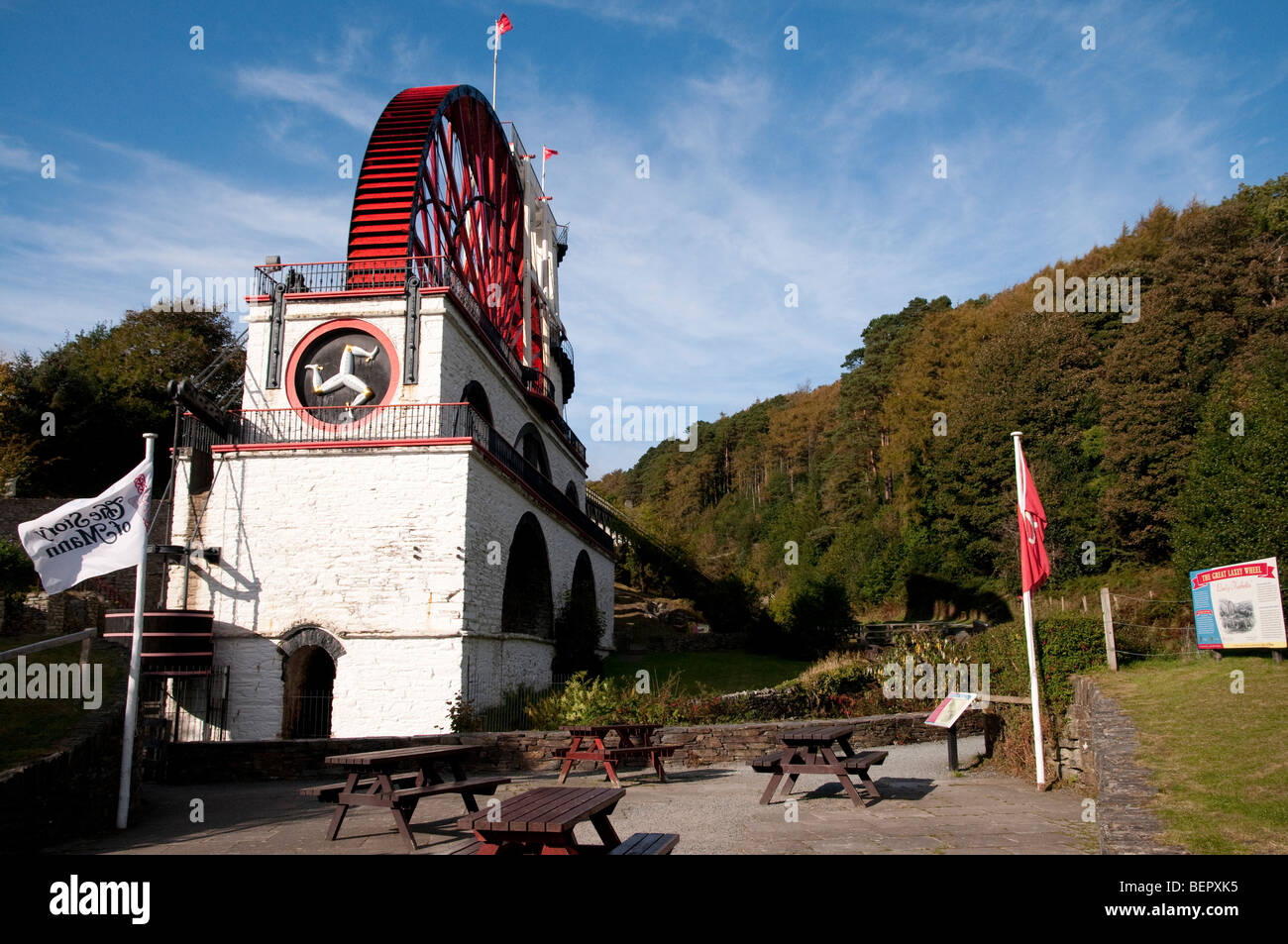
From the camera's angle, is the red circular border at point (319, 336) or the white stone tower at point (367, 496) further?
→ the red circular border at point (319, 336)

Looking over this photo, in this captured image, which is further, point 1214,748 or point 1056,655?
point 1056,655

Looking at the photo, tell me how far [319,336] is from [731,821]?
45.0 feet

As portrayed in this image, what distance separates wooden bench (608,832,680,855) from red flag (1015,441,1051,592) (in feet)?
18.5

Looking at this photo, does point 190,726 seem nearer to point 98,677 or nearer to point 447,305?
point 98,677

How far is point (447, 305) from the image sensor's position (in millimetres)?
17062

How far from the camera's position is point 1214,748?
7.09m

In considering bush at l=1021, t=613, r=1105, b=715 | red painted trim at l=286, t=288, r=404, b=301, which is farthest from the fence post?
red painted trim at l=286, t=288, r=404, b=301

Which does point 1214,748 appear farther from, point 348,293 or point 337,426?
point 348,293

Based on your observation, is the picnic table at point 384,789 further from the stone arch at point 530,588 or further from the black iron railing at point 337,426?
the stone arch at point 530,588

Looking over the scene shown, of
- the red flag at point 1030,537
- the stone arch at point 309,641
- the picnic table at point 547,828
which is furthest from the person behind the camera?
the stone arch at point 309,641

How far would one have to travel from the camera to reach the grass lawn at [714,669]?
22.0 m

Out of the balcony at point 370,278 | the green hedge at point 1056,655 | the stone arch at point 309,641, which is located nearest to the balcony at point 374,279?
the balcony at point 370,278

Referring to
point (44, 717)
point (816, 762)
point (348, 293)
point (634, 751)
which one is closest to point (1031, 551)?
point (816, 762)

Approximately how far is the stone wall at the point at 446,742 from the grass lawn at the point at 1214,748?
488cm
